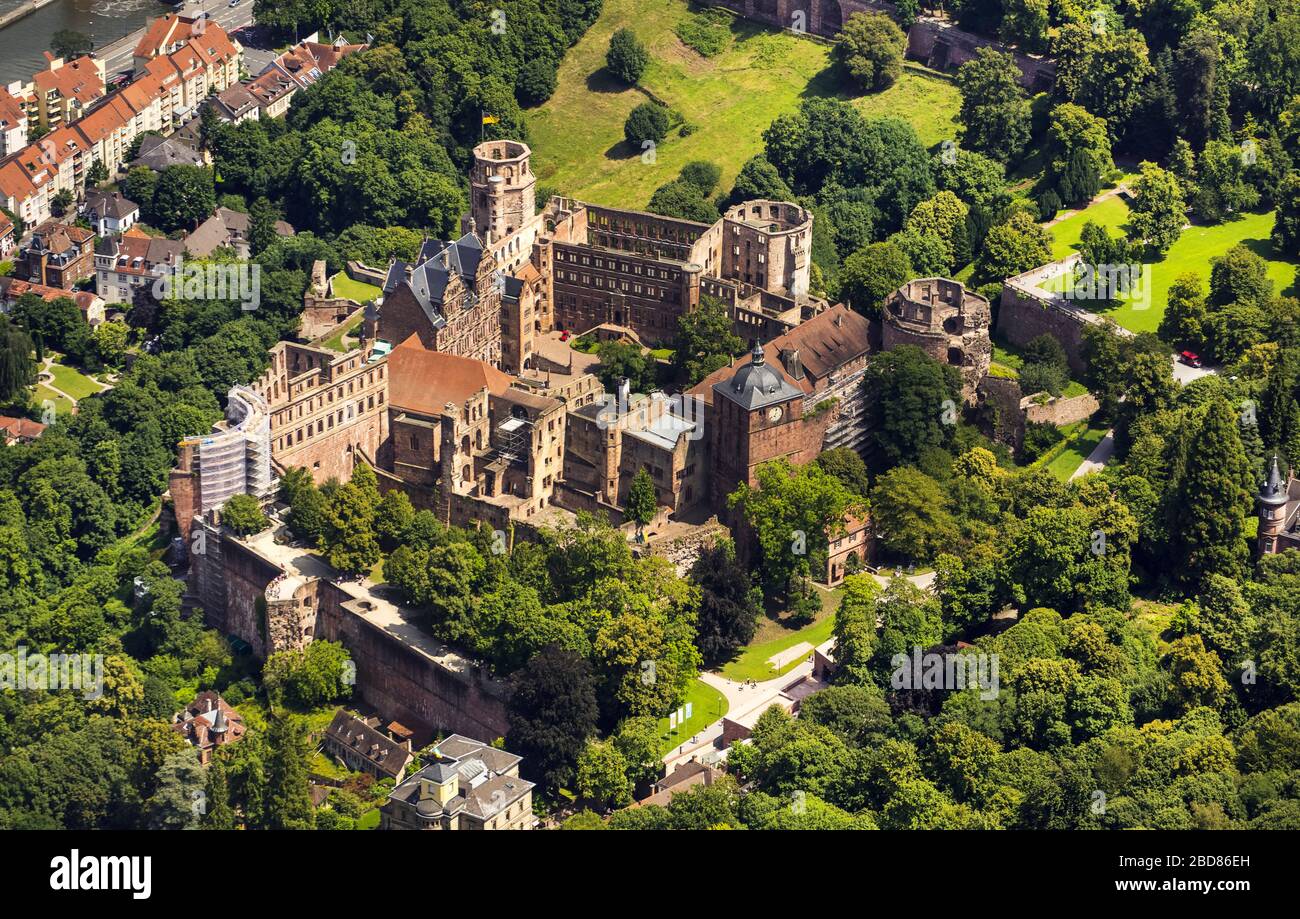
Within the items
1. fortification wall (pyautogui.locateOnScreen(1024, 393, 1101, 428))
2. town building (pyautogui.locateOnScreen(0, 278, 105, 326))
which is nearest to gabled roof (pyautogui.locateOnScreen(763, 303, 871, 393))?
fortification wall (pyautogui.locateOnScreen(1024, 393, 1101, 428))

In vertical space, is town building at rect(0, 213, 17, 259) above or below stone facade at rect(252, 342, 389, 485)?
below

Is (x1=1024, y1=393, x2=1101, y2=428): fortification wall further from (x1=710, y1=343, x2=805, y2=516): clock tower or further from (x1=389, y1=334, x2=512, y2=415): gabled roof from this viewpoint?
(x1=389, y1=334, x2=512, y2=415): gabled roof

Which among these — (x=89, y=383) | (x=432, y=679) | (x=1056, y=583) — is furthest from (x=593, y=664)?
(x=89, y=383)

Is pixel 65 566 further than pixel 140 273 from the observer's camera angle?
No

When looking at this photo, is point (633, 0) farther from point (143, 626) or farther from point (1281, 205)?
point (143, 626)

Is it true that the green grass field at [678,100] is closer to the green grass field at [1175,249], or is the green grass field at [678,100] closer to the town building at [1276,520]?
the green grass field at [1175,249]
